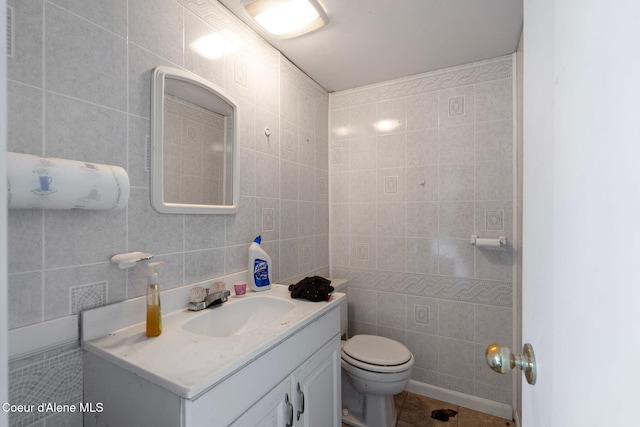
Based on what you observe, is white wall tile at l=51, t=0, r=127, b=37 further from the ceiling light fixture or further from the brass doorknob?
the brass doorknob

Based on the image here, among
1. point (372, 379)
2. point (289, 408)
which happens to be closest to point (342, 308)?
point (372, 379)

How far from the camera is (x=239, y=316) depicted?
1206mm

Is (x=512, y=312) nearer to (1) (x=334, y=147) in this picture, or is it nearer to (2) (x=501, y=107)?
(2) (x=501, y=107)

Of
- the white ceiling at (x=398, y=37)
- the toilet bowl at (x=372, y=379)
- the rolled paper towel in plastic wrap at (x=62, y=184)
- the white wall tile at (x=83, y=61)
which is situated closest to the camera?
the rolled paper towel in plastic wrap at (x=62, y=184)

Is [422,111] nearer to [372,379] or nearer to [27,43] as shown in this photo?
[372,379]

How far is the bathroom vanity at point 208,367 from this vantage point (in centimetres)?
66

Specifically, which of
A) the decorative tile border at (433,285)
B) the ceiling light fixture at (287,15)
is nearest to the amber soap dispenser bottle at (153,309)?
the ceiling light fixture at (287,15)

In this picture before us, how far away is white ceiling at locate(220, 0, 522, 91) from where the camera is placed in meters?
1.33

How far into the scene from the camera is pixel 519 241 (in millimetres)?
1584

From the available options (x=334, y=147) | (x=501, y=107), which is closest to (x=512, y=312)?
(x=501, y=107)

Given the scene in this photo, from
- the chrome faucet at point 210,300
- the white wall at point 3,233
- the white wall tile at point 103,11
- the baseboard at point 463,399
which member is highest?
the white wall tile at point 103,11

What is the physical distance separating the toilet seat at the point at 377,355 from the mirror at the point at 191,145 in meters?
1.07

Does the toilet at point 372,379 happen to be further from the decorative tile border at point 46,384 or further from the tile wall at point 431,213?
the decorative tile border at point 46,384

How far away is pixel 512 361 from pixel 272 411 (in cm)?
72
